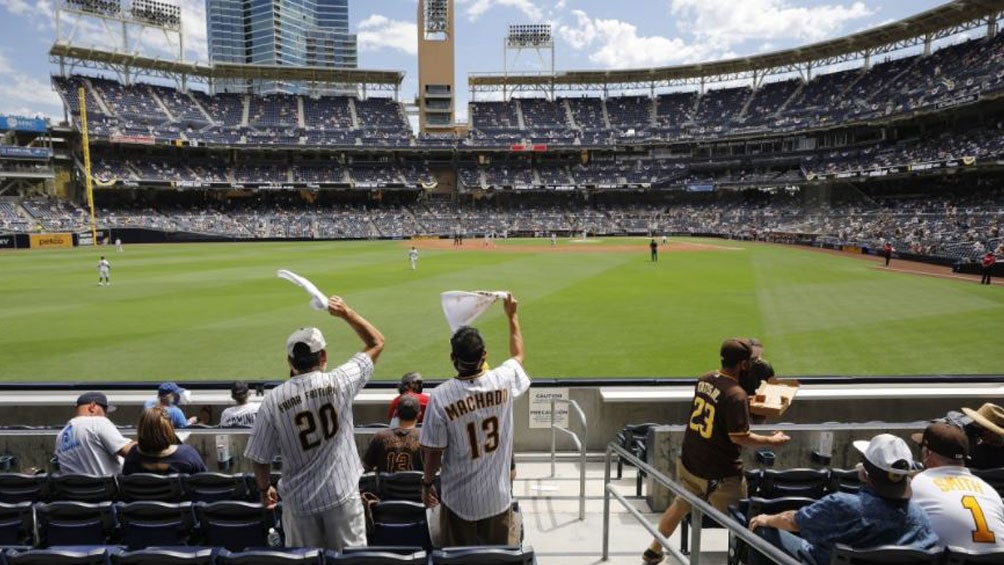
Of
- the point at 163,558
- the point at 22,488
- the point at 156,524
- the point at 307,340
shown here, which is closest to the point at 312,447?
the point at 307,340

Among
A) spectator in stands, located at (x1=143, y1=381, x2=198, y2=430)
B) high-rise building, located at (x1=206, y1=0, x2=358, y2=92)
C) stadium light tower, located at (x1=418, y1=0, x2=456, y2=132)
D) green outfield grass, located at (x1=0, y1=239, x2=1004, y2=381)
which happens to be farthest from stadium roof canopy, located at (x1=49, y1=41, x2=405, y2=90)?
high-rise building, located at (x1=206, y1=0, x2=358, y2=92)

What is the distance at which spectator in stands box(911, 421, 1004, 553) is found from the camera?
3588 millimetres

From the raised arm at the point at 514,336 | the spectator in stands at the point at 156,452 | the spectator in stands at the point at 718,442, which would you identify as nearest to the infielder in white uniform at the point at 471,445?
the raised arm at the point at 514,336

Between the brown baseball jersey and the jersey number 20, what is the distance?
3110 millimetres

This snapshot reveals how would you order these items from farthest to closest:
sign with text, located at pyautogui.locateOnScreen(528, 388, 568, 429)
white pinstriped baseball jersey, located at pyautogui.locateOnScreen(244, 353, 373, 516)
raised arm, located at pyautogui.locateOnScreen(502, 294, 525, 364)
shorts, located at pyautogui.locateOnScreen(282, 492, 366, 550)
Answer: sign with text, located at pyautogui.locateOnScreen(528, 388, 568, 429) < raised arm, located at pyautogui.locateOnScreen(502, 294, 525, 364) < shorts, located at pyautogui.locateOnScreen(282, 492, 366, 550) < white pinstriped baseball jersey, located at pyautogui.locateOnScreen(244, 353, 373, 516)

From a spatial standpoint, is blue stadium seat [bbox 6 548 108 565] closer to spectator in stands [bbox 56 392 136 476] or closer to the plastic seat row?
the plastic seat row

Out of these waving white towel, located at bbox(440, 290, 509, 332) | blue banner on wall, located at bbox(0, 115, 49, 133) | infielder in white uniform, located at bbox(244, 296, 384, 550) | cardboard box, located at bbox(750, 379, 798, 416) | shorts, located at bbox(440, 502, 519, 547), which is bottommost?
shorts, located at bbox(440, 502, 519, 547)

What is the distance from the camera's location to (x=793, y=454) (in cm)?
655

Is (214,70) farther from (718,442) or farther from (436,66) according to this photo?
(718,442)

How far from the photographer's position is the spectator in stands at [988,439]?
5295 millimetres

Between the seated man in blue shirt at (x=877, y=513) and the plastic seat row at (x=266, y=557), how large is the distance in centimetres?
187

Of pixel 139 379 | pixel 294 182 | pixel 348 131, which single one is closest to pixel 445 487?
pixel 139 379

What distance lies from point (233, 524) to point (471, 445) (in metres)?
2.18

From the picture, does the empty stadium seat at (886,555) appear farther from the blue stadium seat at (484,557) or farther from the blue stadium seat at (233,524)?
the blue stadium seat at (233,524)
